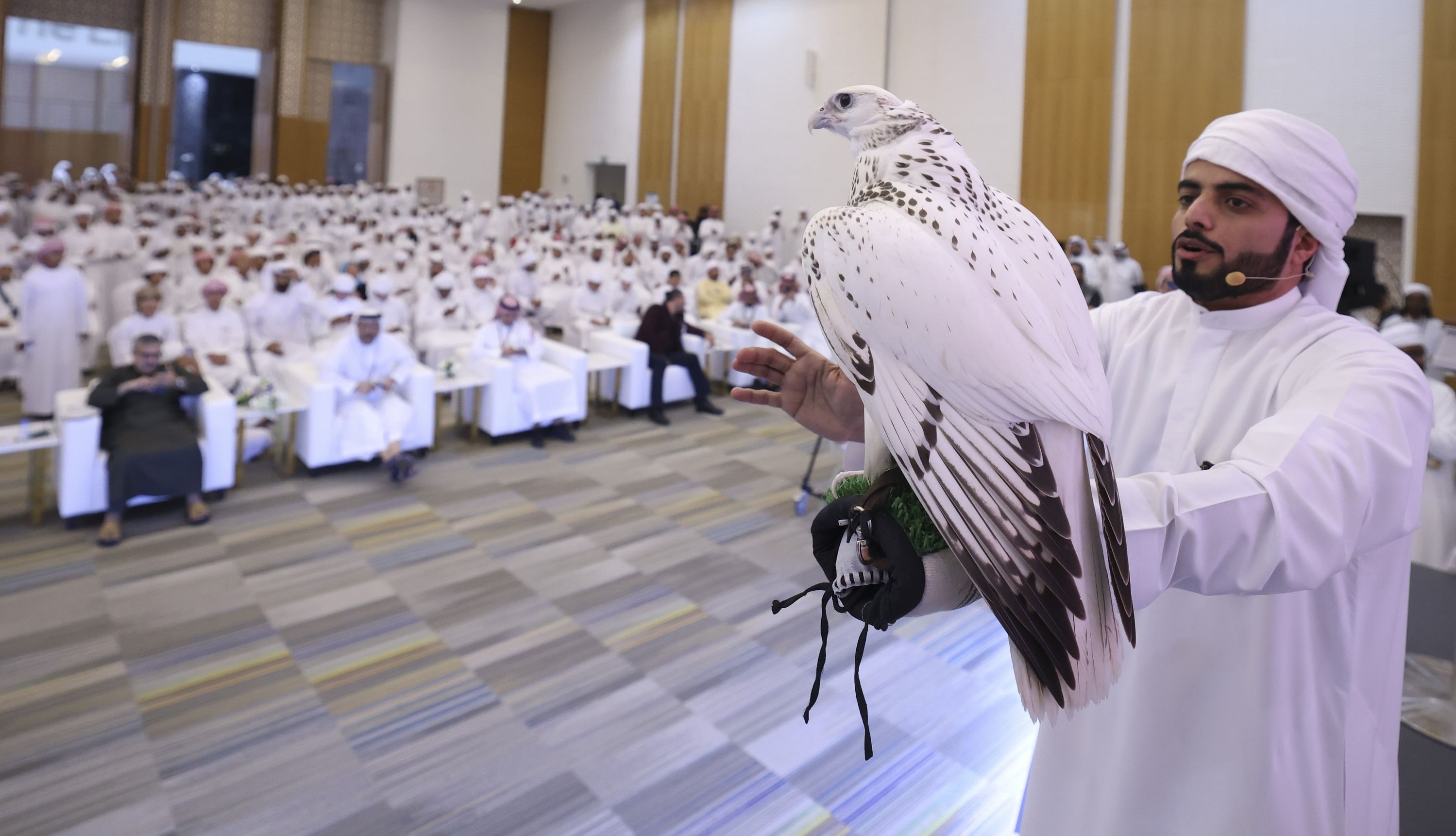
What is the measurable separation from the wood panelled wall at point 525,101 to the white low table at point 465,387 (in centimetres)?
1473

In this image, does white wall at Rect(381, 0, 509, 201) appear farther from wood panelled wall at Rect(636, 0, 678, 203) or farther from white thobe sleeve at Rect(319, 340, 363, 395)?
white thobe sleeve at Rect(319, 340, 363, 395)

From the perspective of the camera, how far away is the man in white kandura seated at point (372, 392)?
554 centimetres

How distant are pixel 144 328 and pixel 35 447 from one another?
6.89 ft

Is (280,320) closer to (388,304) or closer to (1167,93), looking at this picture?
(388,304)

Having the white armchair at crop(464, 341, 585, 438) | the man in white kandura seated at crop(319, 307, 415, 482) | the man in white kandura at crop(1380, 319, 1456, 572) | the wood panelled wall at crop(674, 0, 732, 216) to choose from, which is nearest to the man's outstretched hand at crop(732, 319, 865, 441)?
the man in white kandura at crop(1380, 319, 1456, 572)

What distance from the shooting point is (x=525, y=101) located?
2078 centimetres

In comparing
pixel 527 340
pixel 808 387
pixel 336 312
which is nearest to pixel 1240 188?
pixel 808 387

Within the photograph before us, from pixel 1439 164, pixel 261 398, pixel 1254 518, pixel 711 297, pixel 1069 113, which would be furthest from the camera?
pixel 1069 113

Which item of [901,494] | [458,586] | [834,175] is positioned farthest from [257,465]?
[834,175]

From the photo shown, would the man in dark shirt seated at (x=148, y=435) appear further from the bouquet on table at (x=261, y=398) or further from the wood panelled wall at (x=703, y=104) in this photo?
the wood panelled wall at (x=703, y=104)

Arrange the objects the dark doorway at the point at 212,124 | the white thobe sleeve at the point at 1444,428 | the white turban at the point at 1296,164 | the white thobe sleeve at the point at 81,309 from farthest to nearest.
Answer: the dark doorway at the point at 212,124 < the white thobe sleeve at the point at 81,309 < the white thobe sleeve at the point at 1444,428 < the white turban at the point at 1296,164

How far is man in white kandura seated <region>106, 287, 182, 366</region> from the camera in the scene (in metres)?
5.91

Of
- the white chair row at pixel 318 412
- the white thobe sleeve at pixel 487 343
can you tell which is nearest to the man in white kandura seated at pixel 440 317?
the white thobe sleeve at pixel 487 343

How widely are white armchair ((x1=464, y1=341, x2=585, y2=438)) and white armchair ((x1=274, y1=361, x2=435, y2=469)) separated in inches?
16.8
